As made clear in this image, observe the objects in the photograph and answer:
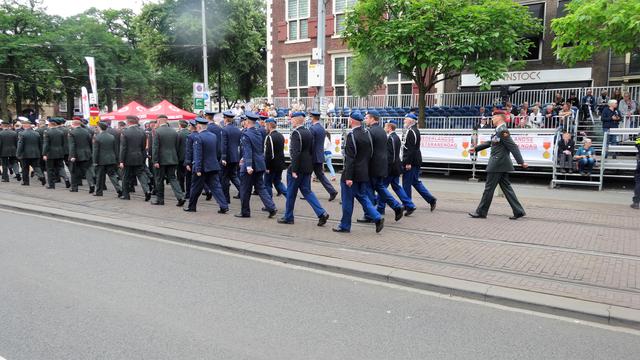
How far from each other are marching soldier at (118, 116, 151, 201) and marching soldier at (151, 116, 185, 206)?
0.73 meters

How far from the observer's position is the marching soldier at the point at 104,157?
11867 millimetres

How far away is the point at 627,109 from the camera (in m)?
16.2

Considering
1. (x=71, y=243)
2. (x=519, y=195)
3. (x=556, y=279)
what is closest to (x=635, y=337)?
(x=556, y=279)

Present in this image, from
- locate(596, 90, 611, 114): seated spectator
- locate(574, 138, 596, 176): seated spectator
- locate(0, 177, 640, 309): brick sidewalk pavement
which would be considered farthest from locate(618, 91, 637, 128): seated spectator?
locate(0, 177, 640, 309): brick sidewalk pavement

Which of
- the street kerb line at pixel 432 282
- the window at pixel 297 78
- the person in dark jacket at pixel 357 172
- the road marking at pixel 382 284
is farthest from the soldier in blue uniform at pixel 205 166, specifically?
the window at pixel 297 78

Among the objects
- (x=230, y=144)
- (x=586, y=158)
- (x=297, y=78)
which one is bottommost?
(x=586, y=158)

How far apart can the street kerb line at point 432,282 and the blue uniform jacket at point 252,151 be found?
5.57 feet

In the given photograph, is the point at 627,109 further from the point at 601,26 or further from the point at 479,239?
the point at 479,239

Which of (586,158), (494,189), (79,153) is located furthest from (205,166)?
(586,158)

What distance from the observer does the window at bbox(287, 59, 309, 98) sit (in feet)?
99.5

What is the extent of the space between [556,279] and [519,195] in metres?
7.08

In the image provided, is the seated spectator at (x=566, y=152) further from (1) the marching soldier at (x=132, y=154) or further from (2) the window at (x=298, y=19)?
(2) the window at (x=298, y=19)

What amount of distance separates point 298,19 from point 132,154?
20.8 meters

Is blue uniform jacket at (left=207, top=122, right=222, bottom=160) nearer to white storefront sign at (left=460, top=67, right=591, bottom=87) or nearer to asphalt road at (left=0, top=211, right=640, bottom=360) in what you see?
asphalt road at (left=0, top=211, right=640, bottom=360)
